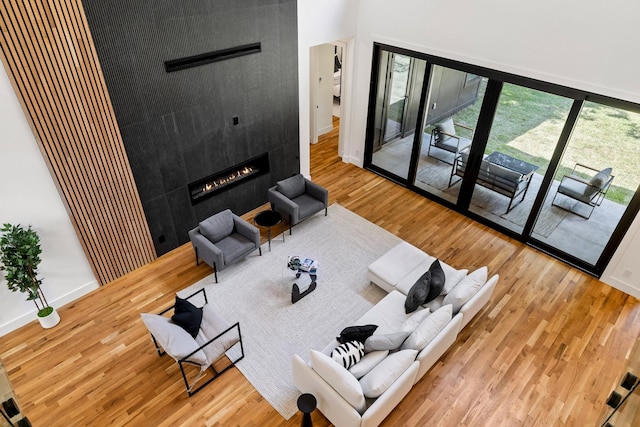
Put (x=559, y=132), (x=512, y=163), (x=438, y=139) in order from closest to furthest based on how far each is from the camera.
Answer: (x=559, y=132) < (x=512, y=163) < (x=438, y=139)

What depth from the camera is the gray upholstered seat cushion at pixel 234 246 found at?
625 centimetres

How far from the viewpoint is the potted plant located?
4871 mm

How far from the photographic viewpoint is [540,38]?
229 inches

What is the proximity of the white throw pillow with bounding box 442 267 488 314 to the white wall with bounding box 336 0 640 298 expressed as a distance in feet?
8.22

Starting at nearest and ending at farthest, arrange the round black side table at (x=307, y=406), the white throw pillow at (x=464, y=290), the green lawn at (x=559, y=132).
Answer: the round black side table at (x=307, y=406) < the white throw pillow at (x=464, y=290) < the green lawn at (x=559, y=132)

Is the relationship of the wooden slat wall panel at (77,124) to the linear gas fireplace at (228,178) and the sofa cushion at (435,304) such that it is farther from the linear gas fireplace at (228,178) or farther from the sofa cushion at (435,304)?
the sofa cushion at (435,304)

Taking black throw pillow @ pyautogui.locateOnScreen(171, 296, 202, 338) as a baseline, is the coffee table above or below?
above

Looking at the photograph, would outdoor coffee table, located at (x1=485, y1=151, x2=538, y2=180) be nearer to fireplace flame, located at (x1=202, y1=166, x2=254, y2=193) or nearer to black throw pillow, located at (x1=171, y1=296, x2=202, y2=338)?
fireplace flame, located at (x1=202, y1=166, x2=254, y2=193)

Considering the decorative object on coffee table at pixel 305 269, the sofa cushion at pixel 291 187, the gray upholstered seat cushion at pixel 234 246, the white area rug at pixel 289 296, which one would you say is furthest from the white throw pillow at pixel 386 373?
the sofa cushion at pixel 291 187

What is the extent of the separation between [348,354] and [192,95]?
4104 mm

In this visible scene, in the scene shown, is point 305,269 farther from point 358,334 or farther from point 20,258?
point 20,258

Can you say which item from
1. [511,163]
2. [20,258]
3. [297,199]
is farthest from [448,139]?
[20,258]

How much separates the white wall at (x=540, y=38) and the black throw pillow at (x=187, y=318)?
5.48 metres

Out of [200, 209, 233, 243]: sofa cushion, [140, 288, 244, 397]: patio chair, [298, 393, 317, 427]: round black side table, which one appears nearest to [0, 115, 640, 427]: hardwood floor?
[140, 288, 244, 397]: patio chair
